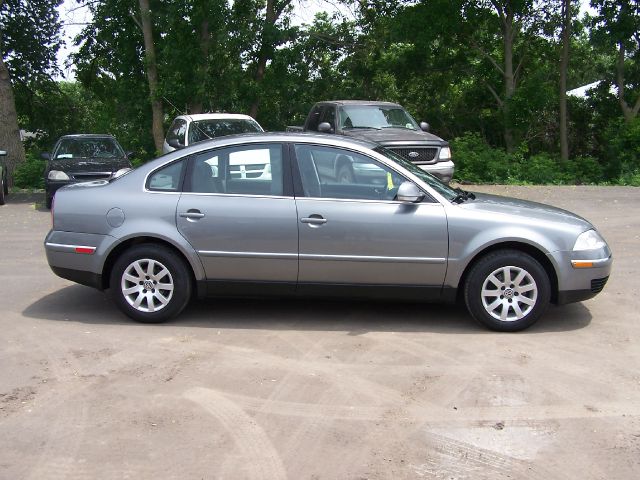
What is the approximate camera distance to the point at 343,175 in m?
6.88

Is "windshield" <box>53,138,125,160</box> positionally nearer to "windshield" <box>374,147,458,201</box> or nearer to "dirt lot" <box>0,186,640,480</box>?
"dirt lot" <box>0,186,640,480</box>

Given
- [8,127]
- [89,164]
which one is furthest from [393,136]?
[8,127]

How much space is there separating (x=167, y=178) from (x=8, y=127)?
16579 millimetres

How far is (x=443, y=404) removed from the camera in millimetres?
5156

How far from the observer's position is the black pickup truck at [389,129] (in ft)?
45.4

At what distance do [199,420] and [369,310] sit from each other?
2.91 m

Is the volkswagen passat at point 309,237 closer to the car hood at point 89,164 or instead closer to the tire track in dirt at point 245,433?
the tire track in dirt at point 245,433

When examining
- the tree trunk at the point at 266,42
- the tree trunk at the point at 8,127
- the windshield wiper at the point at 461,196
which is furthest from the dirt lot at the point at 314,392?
the tree trunk at the point at 266,42

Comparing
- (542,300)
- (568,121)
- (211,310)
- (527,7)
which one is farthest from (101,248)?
(568,121)

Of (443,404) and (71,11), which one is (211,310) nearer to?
(443,404)

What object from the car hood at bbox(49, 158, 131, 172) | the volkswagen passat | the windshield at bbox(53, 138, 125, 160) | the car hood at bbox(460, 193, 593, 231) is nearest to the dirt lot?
the volkswagen passat

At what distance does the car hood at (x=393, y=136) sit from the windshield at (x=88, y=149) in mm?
4833

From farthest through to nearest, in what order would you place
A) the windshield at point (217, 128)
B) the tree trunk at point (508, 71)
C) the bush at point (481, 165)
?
the tree trunk at point (508, 71), the bush at point (481, 165), the windshield at point (217, 128)

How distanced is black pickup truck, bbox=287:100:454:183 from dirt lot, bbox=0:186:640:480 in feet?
20.6
